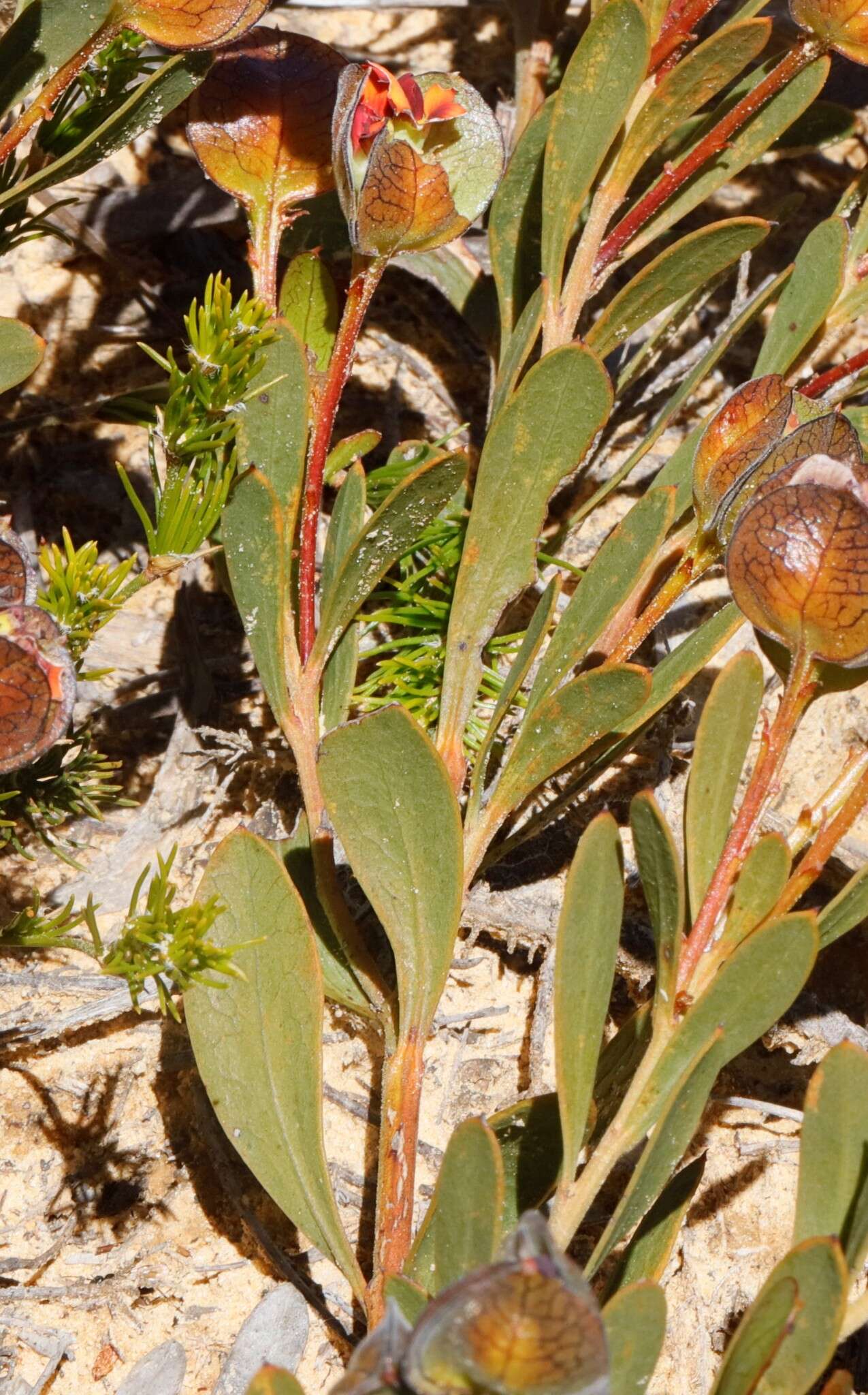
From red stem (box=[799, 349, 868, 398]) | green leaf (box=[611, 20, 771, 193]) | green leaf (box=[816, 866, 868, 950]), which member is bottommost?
green leaf (box=[816, 866, 868, 950])

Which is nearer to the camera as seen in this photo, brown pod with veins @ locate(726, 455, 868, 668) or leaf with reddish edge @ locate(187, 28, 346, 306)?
brown pod with veins @ locate(726, 455, 868, 668)

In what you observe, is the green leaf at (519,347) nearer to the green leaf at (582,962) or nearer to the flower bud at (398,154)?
the flower bud at (398,154)

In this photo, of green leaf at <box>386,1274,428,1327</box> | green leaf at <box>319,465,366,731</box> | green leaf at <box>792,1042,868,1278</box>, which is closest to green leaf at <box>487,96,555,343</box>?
green leaf at <box>319,465,366,731</box>

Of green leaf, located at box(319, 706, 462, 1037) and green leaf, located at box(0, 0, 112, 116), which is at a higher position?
green leaf, located at box(0, 0, 112, 116)

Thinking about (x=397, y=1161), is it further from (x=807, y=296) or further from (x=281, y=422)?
(x=807, y=296)

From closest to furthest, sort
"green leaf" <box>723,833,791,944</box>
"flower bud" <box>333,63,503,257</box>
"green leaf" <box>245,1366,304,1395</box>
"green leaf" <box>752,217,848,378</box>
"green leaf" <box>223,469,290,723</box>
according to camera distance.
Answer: "green leaf" <box>245,1366,304,1395</box> < "green leaf" <box>723,833,791,944</box> < "flower bud" <box>333,63,503,257</box> < "green leaf" <box>223,469,290,723</box> < "green leaf" <box>752,217,848,378</box>

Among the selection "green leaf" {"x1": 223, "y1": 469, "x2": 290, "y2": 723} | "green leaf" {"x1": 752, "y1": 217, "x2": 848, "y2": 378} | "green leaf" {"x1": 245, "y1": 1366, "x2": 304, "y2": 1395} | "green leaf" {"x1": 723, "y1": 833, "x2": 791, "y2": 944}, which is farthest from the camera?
"green leaf" {"x1": 752, "y1": 217, "x2": 848, "y2": 378}

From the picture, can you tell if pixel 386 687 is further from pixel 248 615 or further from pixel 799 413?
pixel 799 413

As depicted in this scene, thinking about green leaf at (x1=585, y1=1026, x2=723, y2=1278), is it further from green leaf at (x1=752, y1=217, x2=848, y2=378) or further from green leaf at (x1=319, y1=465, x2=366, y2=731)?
green leaf at (x1=752, y1=217, x2=848, y2=378)
